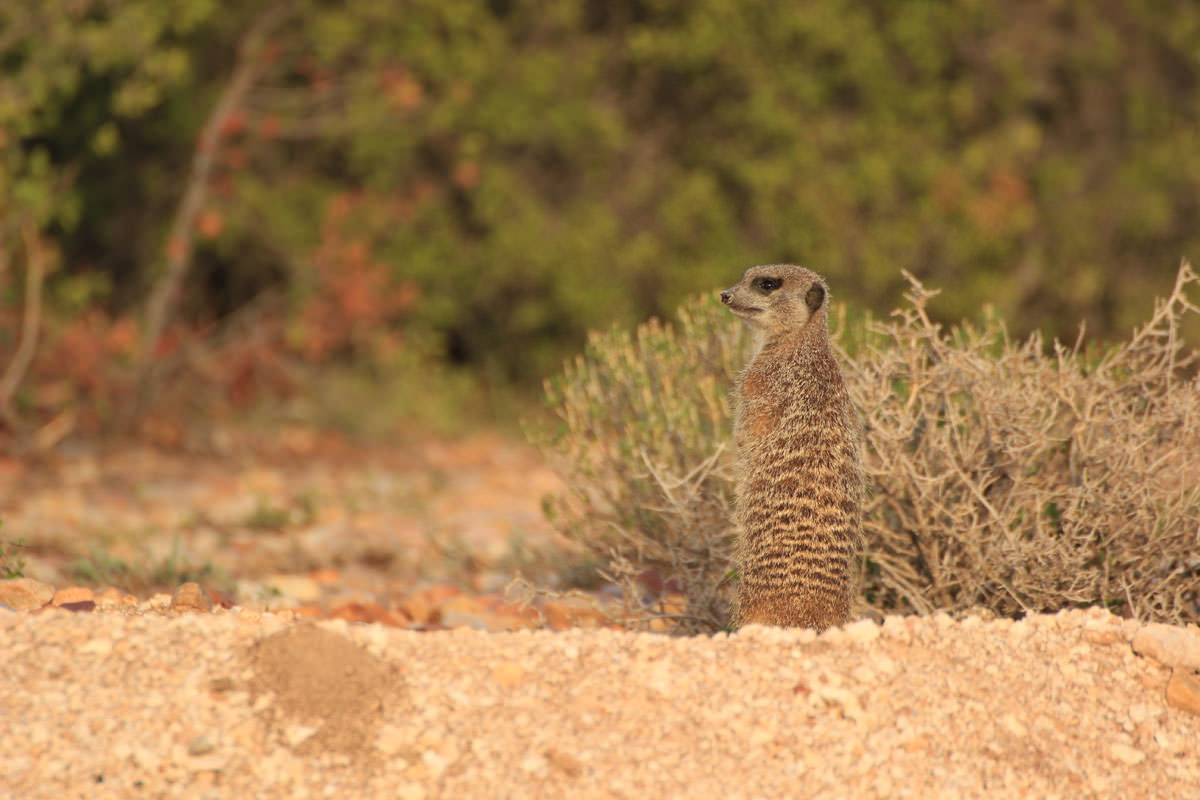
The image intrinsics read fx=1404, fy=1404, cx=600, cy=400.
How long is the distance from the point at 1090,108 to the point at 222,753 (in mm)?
9957

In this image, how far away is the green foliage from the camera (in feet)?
33.0

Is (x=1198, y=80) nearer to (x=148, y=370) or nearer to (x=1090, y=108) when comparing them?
(x=1090, y=108)

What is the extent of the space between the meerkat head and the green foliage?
5.85 metres

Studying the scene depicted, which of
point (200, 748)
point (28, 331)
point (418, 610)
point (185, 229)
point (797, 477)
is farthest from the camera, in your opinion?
point (185, 229)

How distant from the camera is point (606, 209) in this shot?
10688 mm

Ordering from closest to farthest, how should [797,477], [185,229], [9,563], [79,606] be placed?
[797,477] → [79,606] → [9,563] → [185,229]

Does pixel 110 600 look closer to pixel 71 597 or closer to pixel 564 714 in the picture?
pixel 71 597

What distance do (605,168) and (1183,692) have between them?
777 centimetres

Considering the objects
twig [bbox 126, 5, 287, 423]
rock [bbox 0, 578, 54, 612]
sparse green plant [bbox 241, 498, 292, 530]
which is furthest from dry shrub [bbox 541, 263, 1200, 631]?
twig [bbox 126, 5, 287, 423]

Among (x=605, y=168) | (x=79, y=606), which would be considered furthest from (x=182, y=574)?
(x=605, y=168)

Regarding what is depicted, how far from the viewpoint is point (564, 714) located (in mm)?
3408

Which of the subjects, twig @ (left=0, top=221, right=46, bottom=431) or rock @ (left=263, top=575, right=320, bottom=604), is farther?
twig @ (left=0, top=221, right=46, bottom=431)

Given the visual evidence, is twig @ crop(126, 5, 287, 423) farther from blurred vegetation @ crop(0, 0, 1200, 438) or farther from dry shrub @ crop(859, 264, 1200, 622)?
dry shrub @ crop(859, 264, 1200, 622)

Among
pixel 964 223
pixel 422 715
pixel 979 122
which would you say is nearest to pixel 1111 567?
pixel 422 715
